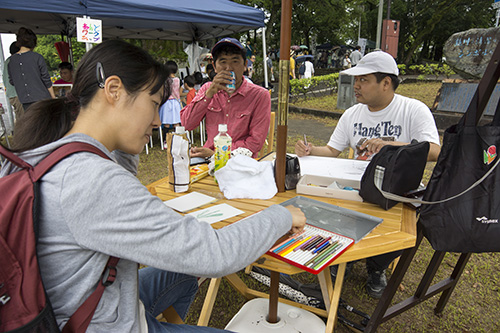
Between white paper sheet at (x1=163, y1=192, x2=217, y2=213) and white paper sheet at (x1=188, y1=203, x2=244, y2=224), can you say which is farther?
white paper sheet at (x1=163, y1=192, x2=217, y2=213)

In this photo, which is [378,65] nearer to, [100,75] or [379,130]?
[379,130]

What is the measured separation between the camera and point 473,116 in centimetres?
127

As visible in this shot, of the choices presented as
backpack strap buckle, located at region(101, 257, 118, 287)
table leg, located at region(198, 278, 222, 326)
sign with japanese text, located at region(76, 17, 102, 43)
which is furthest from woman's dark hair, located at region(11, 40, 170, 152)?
sign with japanese text, located at region(76, 17, 102, 43)

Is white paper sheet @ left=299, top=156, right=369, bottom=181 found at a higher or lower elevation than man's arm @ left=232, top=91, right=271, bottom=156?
lower

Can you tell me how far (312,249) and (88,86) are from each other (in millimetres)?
903

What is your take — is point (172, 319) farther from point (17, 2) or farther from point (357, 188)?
point (17, 2)

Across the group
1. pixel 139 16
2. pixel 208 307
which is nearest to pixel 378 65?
pixel 208 307

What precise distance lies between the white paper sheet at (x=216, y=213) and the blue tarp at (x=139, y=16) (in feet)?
13.9

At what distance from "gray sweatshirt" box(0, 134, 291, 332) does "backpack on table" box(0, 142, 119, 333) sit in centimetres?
4

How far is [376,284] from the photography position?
242 cm

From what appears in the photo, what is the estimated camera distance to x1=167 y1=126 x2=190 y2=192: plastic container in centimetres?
164

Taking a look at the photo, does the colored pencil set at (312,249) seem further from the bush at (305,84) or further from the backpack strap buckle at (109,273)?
the bush at (305,84)

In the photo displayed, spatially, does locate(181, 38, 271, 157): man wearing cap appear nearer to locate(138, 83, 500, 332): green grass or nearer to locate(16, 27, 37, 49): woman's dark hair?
locate(138, 83, 500, 332): green grass

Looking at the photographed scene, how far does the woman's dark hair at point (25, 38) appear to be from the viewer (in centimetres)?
523
